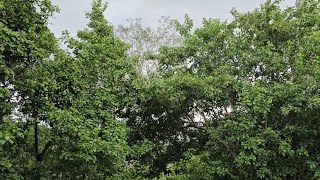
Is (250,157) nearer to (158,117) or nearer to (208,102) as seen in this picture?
(208,102)

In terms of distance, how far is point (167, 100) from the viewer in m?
7.16

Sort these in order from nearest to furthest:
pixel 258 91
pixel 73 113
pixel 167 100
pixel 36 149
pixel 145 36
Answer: pixel 73 113 < pixel 258 91 < pixel 36 149 < pixel 167 100 < pixel 145 36

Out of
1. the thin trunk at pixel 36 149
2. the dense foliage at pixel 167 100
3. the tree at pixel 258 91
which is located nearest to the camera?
the dense foliage at pixel 167 100

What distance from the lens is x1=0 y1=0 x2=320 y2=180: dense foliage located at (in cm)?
544

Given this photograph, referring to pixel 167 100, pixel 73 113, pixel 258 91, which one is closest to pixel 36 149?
pixel 73 113

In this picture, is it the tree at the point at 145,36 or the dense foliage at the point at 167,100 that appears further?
the tree at the point at 145,36

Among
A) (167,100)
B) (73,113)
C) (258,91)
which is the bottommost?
(73,113)

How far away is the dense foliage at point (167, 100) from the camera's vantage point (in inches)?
214

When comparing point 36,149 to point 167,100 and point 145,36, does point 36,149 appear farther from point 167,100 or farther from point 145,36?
point 145,36

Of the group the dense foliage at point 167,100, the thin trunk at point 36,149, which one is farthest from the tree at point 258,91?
the thin trunk at point 36,149

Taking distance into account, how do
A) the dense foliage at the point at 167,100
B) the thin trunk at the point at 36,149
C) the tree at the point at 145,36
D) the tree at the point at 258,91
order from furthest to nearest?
the tree at the point at 145,36 → the thin trunk at the point at 36,149 → the tree at the point at 258,91 → the dense foliage at the point at 167,100

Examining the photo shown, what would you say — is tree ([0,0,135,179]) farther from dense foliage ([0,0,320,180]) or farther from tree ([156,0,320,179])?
tree ([156,0,320,179])

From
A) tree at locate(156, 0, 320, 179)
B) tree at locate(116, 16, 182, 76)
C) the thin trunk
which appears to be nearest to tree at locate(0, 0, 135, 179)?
the thin trunk

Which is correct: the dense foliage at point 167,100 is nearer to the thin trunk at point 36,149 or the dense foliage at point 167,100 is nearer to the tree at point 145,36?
the thin trunk at point 36,149
